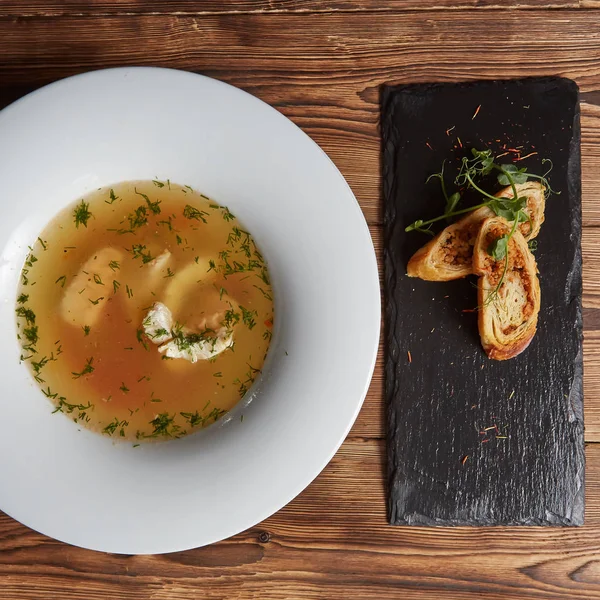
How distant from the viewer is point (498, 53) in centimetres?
151

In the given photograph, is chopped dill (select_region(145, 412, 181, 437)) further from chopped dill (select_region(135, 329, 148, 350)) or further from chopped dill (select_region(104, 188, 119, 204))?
chopped dill (select_region(104, 188, 119, 204))

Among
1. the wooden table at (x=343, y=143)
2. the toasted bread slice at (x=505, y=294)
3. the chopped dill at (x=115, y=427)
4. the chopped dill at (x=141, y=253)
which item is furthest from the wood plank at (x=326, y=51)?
the chopped dill at (x=115, y=427)

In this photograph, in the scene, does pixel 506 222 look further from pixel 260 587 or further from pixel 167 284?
pixel 260 587

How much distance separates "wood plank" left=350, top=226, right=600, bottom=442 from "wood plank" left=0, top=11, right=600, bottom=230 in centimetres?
39

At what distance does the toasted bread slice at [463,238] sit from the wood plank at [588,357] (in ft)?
0.47

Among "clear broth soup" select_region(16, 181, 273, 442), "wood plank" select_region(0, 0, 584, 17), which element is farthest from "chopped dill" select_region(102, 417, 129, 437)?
"wood plank" select_region(0, 0, 584, 17)

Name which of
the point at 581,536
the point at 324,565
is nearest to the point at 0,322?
the point at 324,565

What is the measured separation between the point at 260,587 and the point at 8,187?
115 cm

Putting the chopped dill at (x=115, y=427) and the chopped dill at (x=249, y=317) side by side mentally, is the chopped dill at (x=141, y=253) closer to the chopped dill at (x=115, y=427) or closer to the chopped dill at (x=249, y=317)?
the chopped dill at (x=249, y=317)

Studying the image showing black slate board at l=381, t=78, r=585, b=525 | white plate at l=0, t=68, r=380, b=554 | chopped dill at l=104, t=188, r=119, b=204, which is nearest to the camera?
white plate at l=0, t=68, r=380, b=554

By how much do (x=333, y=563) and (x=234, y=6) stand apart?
1443mm

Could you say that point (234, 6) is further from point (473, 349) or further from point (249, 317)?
point (473, 349)

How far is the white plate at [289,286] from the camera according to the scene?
1215 millimetres

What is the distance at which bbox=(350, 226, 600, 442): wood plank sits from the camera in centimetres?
153
